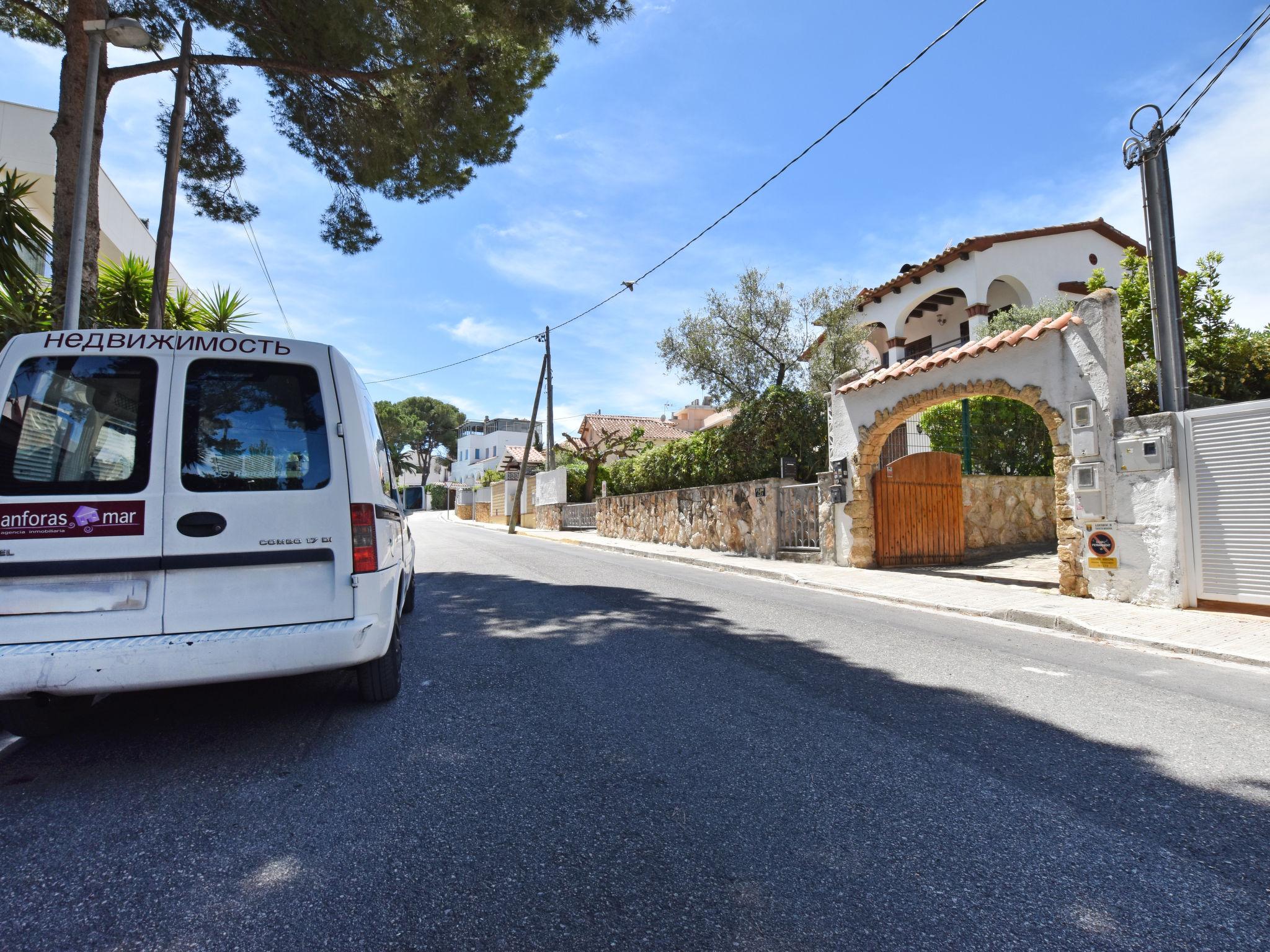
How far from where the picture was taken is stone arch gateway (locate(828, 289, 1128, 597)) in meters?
8.52

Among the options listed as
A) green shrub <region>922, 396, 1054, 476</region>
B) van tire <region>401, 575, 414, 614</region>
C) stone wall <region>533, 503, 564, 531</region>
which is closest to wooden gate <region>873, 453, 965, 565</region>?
green shrub <region>922, 396, 1054, 476</region>

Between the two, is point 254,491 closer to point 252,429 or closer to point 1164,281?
point 252,429

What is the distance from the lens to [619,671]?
4965mm

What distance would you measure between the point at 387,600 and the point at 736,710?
2.09 m

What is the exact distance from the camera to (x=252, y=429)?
3.55m

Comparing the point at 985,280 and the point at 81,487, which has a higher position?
the point at 985,280

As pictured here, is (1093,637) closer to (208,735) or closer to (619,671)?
(619,671)

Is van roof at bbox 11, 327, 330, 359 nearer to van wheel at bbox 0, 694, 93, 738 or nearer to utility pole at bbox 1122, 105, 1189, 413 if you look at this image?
van wheel at bbox 0, 694, 93, 738

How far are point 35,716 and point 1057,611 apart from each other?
8.75 m

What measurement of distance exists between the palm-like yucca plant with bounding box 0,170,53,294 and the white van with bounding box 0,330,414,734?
5995 mm

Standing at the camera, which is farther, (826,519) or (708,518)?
(708,518)

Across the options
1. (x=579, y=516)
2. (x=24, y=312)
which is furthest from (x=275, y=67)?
(x=579, y=516)

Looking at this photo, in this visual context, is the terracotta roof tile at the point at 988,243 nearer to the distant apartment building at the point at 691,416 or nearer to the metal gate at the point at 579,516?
the metal gate at the point at 579,516

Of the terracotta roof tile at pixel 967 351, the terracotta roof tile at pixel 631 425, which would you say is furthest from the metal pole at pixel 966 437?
the terracotta roof tile at pixel 631 425
